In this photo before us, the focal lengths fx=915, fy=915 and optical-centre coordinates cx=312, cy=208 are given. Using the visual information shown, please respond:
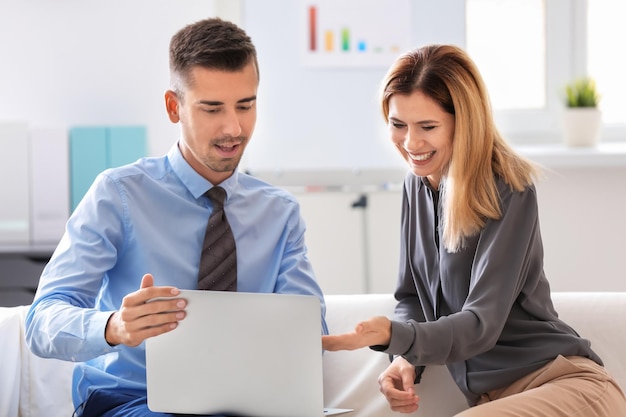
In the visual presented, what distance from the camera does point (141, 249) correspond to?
1.91m

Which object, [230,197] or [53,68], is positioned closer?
[230,197]

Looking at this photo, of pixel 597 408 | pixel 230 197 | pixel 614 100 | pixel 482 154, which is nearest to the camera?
pixel 597 408

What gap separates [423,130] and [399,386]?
549 millimetres

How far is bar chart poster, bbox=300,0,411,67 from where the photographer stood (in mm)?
3791

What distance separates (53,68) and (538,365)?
8.57ft

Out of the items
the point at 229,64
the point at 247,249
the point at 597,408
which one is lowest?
the point at 597,408

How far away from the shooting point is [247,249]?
2.00 meters

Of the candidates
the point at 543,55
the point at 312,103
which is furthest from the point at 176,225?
the point at 543,55

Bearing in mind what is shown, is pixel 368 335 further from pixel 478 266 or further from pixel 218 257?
pixel 218 257

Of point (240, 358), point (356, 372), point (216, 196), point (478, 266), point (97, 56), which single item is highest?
point (97, 56)

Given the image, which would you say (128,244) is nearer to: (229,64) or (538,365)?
(229,64)

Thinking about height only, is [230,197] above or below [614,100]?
below

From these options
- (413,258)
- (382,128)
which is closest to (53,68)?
(382,128)

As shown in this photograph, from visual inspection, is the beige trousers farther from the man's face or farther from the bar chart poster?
the bar chart poster
